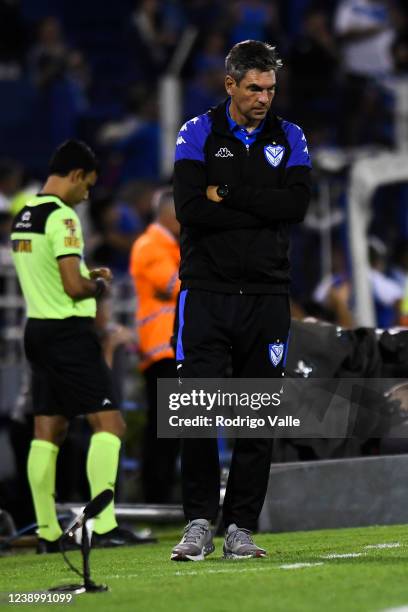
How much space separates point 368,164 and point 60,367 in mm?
5508

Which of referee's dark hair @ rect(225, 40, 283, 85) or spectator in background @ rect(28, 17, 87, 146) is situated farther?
spectator in background @ rect(28, 17, 87, 146)

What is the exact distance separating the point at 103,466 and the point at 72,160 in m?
1.59

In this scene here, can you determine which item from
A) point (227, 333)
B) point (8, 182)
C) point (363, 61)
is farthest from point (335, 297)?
point (227, 333)

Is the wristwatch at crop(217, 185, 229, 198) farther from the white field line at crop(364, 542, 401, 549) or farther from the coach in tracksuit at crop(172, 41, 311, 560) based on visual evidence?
the white field line at crop(364, 542, 401, 549)

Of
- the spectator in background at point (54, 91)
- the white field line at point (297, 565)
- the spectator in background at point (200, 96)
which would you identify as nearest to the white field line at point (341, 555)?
the white field line at point (297, 565)

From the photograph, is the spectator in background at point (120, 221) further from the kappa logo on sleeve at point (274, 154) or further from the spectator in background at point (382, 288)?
the kappa logo on sleeve at point (274, 154)

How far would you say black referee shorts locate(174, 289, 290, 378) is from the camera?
6324 mm

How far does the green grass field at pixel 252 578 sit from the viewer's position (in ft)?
15.8

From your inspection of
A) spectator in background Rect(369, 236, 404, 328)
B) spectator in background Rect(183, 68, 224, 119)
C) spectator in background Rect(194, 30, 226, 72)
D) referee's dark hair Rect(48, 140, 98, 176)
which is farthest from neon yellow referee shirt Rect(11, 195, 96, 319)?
Answer: spectator in background Rect(194, 30, 226, 72)

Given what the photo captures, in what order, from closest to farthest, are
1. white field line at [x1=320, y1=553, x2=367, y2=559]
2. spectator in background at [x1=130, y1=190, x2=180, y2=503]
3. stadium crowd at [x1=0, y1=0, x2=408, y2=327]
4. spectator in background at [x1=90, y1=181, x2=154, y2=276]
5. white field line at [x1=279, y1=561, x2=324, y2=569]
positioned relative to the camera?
white field line at [x1=279, y1=561, x2=324, y2=569] < white field line at [x1=320, y1=553, x2=367, y2=559] < spectator in background at [x1=130, y1=190, x2=180, y2=503] < stadium crowd at [x1=0, y1=0, x2=408, y2=327] < spectator in background at [x1=90, y1=181, x2=154, y2=276]

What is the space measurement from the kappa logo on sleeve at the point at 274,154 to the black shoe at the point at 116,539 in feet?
8.35

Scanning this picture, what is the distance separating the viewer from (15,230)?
8.20 metres

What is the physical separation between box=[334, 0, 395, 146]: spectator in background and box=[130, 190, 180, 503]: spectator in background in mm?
4679

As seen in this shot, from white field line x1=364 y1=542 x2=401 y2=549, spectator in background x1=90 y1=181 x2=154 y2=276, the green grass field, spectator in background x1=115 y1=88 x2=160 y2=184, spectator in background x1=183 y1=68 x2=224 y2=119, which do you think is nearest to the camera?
the green grass field
